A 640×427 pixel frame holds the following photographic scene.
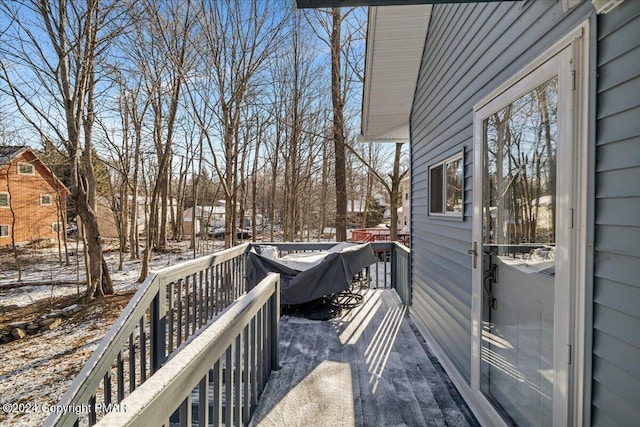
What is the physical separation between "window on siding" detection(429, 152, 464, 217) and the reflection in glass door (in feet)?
2.02

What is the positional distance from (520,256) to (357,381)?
5.43 feet

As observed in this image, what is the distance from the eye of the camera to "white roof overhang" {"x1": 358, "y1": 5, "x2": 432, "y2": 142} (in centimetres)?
393

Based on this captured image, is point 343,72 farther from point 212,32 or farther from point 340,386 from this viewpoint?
point 340,386

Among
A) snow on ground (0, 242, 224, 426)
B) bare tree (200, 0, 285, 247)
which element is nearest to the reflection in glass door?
snow on ground (0, 242, 224, 426)

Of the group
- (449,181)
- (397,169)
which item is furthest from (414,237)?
(397,169)

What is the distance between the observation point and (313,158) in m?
14.2

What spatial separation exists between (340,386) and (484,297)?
4.32 ft

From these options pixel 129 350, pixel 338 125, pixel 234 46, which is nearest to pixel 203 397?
pixel 129 350

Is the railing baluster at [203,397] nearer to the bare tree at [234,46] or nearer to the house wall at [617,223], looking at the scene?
the house wall at [617,223]

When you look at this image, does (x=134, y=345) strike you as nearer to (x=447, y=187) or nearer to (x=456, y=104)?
(x=447, y=187)

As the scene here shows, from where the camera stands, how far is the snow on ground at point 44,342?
4305 millimetres

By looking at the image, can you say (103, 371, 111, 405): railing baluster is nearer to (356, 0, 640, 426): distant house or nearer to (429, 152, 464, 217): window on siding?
(356, 0, 640, 426): distant house

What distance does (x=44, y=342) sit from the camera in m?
6.30

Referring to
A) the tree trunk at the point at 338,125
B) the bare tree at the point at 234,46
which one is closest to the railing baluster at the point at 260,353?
the bare tree at the point at 234,46
